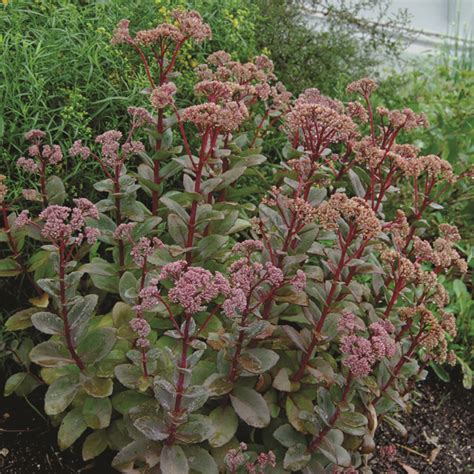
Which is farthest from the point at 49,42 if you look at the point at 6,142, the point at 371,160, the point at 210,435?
the point at 210,435

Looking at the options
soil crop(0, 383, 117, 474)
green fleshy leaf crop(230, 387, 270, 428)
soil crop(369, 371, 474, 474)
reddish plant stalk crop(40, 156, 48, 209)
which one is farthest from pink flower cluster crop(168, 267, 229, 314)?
soil crop(369, 371, 474, 474)

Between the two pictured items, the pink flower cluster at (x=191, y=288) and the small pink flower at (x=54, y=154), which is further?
the small pink flower at (x=54, y=154)

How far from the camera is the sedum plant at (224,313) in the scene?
177 centimetres

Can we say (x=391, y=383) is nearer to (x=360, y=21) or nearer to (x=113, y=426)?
(x=113, y=426)

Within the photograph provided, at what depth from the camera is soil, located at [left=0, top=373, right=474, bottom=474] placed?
2221 millimetres

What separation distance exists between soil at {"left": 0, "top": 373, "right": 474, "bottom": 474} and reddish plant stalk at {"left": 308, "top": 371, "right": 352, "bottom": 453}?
1.74 feet

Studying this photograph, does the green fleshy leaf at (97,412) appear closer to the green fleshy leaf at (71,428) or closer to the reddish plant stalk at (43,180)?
the green fleshy leaf at (71,428)

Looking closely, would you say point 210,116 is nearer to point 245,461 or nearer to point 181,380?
point 181,380

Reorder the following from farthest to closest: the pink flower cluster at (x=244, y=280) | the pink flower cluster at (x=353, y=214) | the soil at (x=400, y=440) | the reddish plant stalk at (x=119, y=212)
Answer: the soil at (x=400, y=440) → the reddish plant stalk at (x=119, y=212) → the pink flower cluster at (x=353, y=214) → the pink flower cluster at (x=244, y=280)

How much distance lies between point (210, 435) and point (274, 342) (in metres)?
0.39

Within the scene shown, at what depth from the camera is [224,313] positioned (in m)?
2.03

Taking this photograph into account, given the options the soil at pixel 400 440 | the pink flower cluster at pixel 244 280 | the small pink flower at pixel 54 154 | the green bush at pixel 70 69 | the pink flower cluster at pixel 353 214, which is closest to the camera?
the pink flower cluster at pixel 244 280

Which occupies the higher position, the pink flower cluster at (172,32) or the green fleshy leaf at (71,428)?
the pink flower cluster at (172,32)

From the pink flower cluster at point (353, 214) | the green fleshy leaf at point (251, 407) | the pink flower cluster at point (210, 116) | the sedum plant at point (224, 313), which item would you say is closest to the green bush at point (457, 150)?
the sedum plant at point (224, 313)
